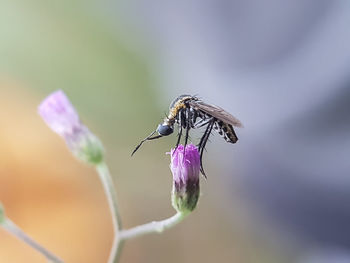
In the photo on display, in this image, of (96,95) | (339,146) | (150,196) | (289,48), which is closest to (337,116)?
(339,146)

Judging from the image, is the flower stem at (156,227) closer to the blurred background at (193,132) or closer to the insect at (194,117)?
the insect at (194,117)

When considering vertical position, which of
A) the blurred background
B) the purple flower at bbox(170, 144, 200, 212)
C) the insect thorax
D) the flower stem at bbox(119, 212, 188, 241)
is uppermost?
the insect thorax

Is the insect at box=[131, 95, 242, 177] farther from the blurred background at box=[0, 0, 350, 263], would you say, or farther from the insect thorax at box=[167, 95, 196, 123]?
the blurred background at box=[0, 0, 350, 263]

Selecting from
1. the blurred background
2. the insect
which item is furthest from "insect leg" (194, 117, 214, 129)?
the blurred background

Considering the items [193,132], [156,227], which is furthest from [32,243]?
[193,132]

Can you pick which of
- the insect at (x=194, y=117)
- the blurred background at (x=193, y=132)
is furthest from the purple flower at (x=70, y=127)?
the blurred background at (x=193, y=132)

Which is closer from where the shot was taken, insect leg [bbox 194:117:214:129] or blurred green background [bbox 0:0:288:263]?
insect leg [bbox 194:117:214:129]

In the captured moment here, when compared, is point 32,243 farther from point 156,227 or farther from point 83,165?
point 83,165

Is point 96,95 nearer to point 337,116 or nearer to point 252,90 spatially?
point 252,90
